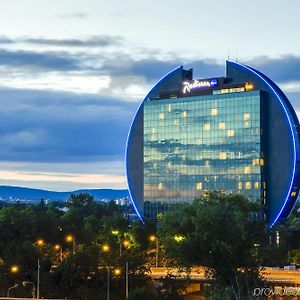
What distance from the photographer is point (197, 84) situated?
6801 inches

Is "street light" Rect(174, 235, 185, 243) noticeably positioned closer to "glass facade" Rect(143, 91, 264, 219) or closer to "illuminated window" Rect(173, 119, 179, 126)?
"glass facade" Rect(143, 91, 264, 219)

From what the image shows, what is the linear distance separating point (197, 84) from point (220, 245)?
98.2 meters

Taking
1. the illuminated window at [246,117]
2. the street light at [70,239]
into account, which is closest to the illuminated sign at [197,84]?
the illuminated window at [246,117]

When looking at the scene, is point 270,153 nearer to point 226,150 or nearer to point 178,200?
point 226,150

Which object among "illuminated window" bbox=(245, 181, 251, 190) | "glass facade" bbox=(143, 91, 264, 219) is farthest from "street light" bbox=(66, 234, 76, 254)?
"illuminated window" bbox=(245, 181, 251, 190)

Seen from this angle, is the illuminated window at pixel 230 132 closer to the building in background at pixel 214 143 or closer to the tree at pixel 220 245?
the building in background at pixel 214 143

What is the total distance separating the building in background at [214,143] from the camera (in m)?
158

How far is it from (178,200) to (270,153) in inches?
1010

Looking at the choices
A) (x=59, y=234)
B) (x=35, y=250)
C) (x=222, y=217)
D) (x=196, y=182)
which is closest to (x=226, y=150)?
(x=196, y=182)

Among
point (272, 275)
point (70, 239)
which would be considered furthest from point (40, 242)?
point (272, 275)

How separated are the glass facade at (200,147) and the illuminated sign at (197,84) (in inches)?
87.0

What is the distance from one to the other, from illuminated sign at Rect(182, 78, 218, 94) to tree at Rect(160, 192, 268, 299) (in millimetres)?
90912

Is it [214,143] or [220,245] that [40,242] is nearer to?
[220,245]

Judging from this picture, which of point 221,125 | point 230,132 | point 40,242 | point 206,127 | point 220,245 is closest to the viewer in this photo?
point 220,245
